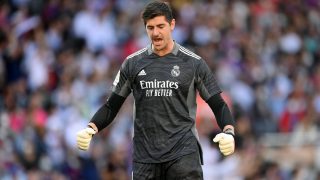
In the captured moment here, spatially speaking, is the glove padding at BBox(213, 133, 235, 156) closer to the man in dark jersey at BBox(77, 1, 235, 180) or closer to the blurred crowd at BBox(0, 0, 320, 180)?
the man in dark jersey at BBox(77, 1, 235, 180)

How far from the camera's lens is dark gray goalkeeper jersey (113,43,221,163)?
29.4ft

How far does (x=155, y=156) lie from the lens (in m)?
8.97

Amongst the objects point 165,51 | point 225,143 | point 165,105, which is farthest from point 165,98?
point 225,143

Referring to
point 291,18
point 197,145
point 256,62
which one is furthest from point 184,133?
point 291,18

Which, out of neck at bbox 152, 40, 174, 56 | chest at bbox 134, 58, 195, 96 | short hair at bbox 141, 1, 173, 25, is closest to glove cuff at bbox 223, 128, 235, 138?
chest at bbox 134, 58, 195, 96

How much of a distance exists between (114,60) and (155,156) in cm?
1013

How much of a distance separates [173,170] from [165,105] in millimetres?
584

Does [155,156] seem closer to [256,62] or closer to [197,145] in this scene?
[197,145]

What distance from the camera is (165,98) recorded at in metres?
8.95

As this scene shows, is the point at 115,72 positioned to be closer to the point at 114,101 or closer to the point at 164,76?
the point at 114,101

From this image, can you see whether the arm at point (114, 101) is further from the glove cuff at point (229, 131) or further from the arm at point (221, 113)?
the glove cuff at point (229, 131)

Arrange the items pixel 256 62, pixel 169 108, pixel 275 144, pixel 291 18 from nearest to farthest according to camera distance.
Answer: pixel 169 108, pixel 275 144, pixel 256 62, pixel 291 18

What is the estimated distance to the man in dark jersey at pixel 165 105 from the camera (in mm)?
8938

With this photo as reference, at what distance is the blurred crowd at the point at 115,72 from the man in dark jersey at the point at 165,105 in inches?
246
